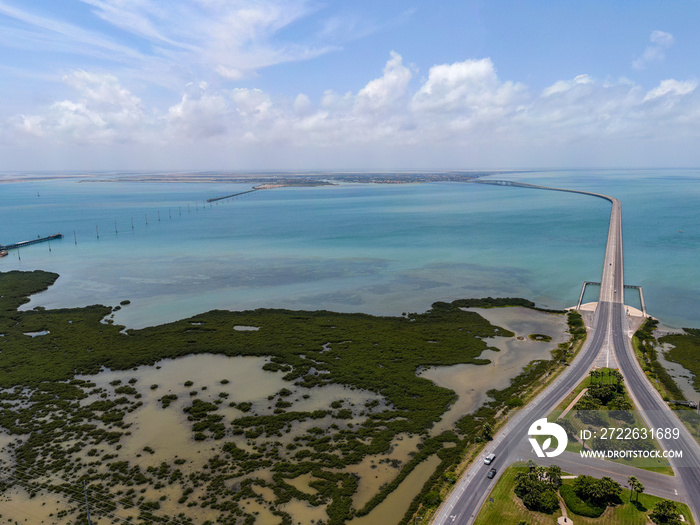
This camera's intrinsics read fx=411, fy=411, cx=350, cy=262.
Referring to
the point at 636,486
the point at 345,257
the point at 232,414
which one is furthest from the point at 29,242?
the point at 636,486

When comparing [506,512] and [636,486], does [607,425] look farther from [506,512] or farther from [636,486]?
[506,512]

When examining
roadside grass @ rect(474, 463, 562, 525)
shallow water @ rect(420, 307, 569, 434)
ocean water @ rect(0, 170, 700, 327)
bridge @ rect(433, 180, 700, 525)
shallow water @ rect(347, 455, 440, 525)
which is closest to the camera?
roadside grass @ rect(474, 463, 562, 525)

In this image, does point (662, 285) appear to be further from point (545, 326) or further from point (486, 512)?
point (486, 512)

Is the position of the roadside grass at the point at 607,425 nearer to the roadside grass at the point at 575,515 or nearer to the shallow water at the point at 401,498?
the roadside grass at the point at 575,515

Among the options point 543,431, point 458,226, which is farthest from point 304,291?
point 458,226

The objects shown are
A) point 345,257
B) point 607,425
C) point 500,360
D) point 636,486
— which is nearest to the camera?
point 636,486

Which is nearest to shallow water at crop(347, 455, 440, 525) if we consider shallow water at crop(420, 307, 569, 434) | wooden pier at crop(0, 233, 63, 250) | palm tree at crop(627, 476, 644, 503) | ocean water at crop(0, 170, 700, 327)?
shallow water at crop(420, 307, 569, 434)

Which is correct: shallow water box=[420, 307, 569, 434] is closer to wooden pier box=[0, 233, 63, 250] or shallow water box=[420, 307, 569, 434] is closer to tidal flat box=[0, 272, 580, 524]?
tidal flat box=[0, 272, 580, 524]
